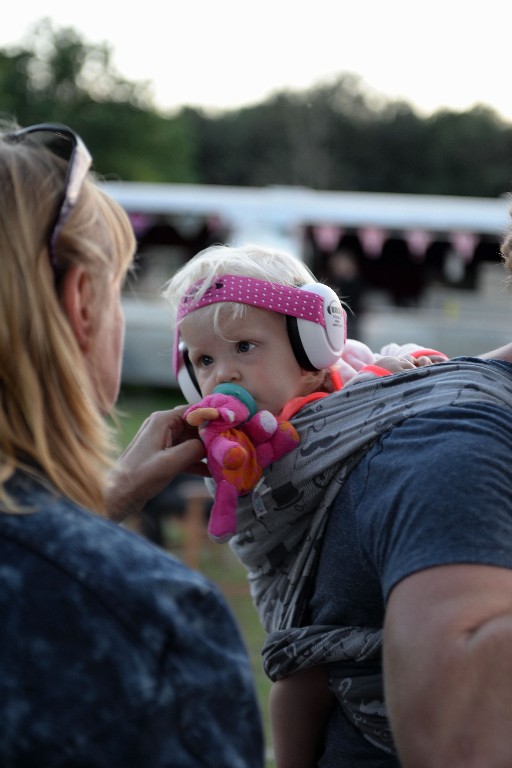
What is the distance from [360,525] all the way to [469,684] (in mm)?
325

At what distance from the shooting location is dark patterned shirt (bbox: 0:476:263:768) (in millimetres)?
1112

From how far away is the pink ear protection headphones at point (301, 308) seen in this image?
2018mm

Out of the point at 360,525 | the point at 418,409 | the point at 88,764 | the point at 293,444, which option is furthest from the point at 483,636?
the point at 293,444

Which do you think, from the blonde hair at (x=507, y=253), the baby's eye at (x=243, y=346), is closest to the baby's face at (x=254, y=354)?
the baby's eye at (x=243, y=346)

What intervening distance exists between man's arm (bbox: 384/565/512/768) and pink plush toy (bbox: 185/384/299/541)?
611mm

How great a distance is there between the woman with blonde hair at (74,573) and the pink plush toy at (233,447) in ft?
1.51

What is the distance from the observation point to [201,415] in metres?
1.93

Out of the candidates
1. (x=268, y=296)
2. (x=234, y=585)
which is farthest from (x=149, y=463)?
(x=234, y=585)

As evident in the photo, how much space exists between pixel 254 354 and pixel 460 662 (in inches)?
37.6

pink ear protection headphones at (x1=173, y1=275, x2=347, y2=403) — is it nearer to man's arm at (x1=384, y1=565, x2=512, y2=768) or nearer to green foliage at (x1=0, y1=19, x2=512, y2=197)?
man's arm at (x1=384, y1=565, x2=512, y2=768)

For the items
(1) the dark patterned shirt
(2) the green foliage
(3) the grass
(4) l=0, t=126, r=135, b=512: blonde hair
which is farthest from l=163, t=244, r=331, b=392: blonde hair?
(2) the green foliage

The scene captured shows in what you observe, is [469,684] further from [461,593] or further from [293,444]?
[293,444]

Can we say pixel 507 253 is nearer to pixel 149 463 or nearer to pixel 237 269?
pixel 237 269

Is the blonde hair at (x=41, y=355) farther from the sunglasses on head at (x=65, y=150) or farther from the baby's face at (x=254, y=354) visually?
the baby's face at (x=254, y=354)
